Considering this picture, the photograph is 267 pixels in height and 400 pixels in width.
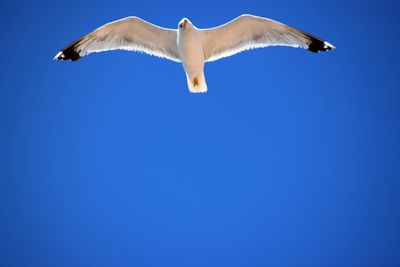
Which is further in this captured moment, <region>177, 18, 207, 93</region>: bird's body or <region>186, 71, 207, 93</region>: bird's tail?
<region>186, 71, 207, 93</region>: bird's tail

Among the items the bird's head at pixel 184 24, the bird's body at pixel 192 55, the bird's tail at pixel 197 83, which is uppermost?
the bird's head at pixel 184 24

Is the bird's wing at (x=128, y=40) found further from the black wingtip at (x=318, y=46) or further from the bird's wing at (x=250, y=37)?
the black wingtip at (x=318, y=46)

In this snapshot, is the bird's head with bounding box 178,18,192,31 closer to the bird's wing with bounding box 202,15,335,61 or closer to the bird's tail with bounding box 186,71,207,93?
the bird's wing with bounding box 202,15,335,61

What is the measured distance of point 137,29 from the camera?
24.6 feet

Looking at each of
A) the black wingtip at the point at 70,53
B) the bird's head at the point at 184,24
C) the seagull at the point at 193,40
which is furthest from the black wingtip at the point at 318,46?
the black wingtip at the point at 70,53

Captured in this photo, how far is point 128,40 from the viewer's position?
7551mm

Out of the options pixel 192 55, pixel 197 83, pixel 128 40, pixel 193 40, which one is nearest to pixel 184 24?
pixel 193 40

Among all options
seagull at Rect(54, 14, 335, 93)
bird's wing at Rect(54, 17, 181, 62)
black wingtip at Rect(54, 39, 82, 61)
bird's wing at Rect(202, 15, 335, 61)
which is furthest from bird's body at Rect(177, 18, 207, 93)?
black wingtip at Rect(54, 39, 82, 61)

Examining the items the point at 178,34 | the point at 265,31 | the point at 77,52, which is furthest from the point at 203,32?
the point at 77,52

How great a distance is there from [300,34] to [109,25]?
289cm

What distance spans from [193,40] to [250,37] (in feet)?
3.14

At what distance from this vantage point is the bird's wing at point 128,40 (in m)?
7.24

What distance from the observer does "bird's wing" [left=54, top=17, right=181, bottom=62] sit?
7238mm

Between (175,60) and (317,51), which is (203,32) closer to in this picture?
(175,60)
